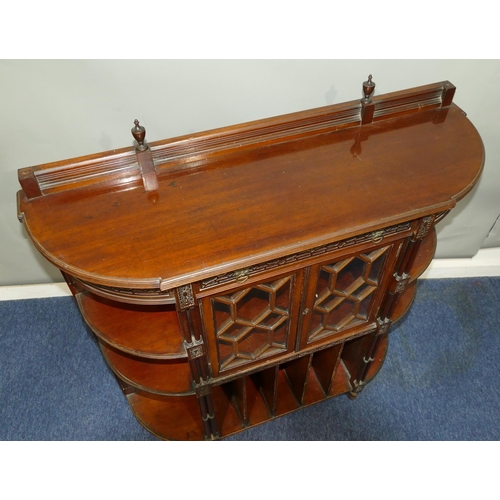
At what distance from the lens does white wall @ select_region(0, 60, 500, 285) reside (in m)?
1.28

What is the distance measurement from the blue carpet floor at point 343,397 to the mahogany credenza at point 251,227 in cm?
48

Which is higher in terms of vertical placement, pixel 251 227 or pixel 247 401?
pixel 251 227

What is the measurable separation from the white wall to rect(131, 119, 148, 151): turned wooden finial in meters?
0.29

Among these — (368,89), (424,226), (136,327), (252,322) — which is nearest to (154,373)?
(136,327)

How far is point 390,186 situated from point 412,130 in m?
0.23

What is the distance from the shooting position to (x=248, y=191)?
3.66ft

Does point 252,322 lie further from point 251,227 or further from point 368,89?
point 368,89

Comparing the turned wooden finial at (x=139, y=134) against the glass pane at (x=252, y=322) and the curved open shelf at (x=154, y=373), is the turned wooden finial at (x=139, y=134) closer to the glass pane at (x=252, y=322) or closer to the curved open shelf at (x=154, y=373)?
the glass pane at (x=252, y=322)

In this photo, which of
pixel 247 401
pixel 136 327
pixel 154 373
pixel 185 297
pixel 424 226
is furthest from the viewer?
pixel 247 401

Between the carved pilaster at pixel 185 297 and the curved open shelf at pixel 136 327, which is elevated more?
the carved pilaster at pixel 185 297

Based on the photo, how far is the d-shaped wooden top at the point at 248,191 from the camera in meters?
1.00

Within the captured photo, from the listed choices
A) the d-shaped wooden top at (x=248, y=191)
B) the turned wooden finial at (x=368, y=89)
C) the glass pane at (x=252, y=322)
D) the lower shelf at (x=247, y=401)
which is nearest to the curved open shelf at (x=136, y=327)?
the glass pane at (x=252, y=322)

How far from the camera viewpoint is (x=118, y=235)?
3.39 feet

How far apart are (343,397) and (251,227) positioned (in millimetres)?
1049
